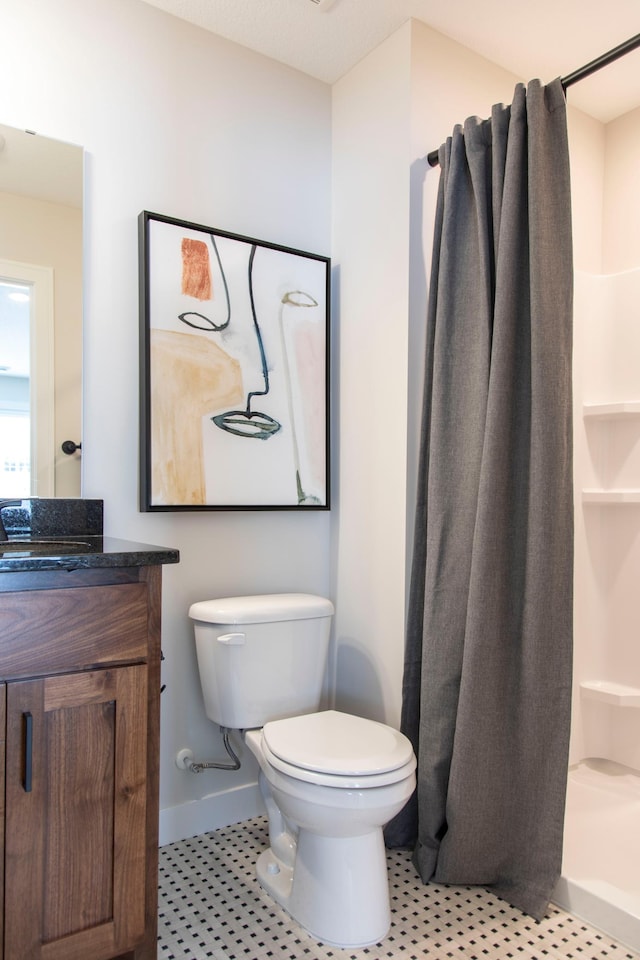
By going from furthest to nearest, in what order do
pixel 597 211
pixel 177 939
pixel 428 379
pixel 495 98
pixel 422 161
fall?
pixel 597 211, pixel 495 98, pixel 422 161, pixel 428 379, pixel 177 939

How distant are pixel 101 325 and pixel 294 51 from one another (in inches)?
45.2

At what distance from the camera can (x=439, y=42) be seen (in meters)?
2.15

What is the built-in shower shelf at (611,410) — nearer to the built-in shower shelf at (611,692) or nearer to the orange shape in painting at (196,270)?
the built-in shower shelf at (611,692)

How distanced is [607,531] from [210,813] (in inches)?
67.1

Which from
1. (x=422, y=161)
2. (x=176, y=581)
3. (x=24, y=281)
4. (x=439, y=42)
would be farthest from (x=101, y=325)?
(x=439, y=42)

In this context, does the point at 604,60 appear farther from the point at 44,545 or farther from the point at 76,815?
the point at 76,815

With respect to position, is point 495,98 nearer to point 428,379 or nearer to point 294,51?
point 294,51

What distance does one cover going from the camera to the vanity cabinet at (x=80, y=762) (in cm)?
126

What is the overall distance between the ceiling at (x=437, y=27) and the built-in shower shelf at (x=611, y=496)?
4.70ft

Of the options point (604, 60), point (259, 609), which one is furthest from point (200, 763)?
point (604, 60)

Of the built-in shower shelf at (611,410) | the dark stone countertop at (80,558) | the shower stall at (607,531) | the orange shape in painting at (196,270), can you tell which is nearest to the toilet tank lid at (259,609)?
the dark stone countertop at (80,558)

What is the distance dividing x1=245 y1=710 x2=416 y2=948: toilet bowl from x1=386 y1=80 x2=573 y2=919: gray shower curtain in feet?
0.79

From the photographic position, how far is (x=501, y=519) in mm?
1784

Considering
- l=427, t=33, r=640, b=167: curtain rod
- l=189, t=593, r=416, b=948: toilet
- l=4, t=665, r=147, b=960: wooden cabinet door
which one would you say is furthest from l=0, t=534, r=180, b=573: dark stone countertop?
l=427, t=33, r=640, b=167: curtain rod
